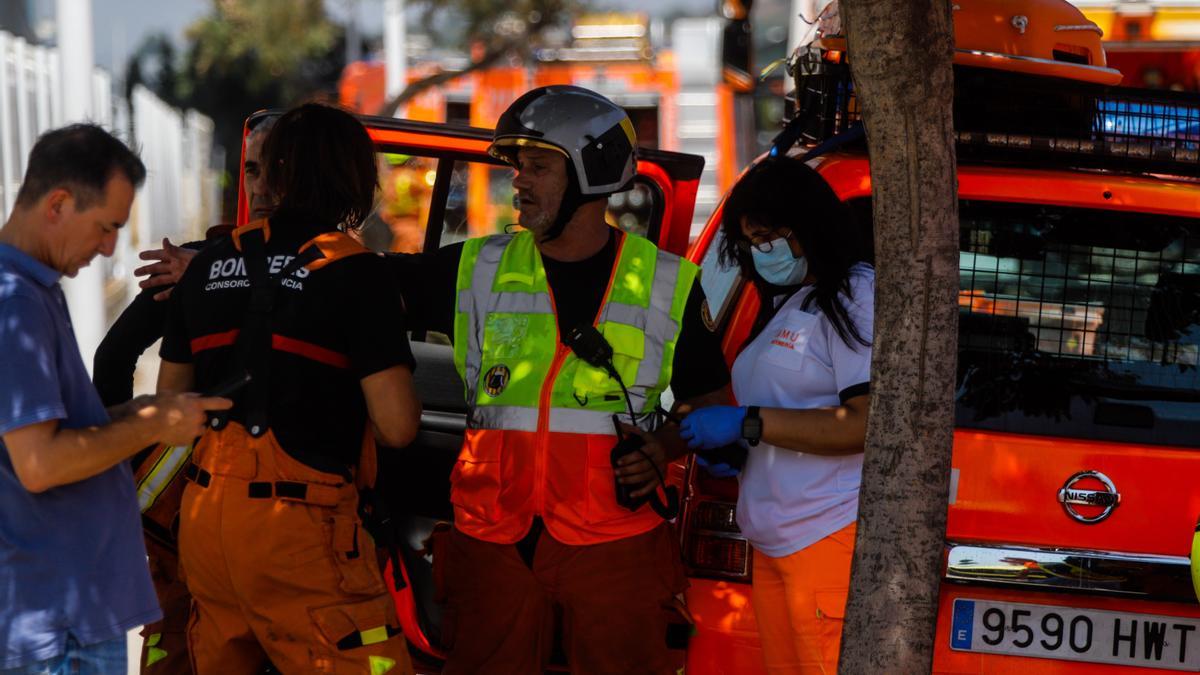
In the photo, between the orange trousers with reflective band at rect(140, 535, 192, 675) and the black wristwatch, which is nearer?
the black wristwatch

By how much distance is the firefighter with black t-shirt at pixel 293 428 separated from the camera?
10.3 feet

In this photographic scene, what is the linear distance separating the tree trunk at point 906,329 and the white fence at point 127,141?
1.49m

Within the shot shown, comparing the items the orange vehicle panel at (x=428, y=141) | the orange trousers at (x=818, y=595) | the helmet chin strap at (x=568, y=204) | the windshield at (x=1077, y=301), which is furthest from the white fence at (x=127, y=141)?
the windshield at (x=1077, y=301)

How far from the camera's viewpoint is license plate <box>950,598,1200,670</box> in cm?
350

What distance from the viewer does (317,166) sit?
3262mm

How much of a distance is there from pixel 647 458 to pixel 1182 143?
1.68m

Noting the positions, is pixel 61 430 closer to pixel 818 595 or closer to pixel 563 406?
pixel 563 406

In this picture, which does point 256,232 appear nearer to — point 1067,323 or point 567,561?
point 567,561

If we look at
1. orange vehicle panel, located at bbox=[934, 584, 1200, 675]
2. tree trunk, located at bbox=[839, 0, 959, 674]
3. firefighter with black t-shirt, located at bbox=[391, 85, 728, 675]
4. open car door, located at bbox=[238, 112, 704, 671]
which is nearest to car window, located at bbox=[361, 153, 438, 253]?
open car door, located at bbox=[238, 112, 704, 671]

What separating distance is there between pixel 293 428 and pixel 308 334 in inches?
7.8

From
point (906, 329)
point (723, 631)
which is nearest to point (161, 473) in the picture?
point (723, 631)

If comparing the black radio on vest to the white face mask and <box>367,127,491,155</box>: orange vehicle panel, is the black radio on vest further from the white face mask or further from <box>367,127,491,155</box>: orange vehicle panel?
<box>367,127,491,155</box>: orange vehicle panel

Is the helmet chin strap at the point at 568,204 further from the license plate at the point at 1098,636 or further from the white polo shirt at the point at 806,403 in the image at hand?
the license plate at the point at 1098,636

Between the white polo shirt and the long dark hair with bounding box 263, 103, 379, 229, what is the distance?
101 centimetres
